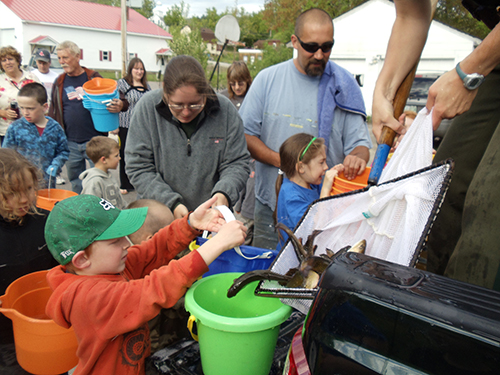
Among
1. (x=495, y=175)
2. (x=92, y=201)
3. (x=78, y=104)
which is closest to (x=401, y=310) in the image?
(x=495, y=175)

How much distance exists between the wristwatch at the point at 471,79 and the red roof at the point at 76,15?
145 feet

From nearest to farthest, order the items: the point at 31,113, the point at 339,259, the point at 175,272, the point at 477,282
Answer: the point at 339,259 → the point at 477,282 → the point at 175,272 → the point at 31,113

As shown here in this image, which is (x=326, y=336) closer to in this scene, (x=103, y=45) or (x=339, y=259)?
(x=339, y=259)

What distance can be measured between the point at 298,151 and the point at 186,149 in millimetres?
915

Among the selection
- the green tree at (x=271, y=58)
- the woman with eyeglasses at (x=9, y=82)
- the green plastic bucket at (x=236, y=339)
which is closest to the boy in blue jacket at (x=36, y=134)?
the woman with eyeglasses at (x=9, y=82)

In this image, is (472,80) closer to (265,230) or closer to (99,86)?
(265,230)

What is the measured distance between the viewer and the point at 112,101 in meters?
5.10

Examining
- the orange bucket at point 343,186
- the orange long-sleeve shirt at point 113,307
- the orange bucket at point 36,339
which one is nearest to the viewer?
the orange long-sleeve shirt at point 113,307

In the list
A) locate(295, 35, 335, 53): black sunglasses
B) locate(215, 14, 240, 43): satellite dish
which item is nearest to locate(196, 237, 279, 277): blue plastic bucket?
locate(295, 35, 335, 53): black sunglasses

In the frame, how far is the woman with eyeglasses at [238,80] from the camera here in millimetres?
6070

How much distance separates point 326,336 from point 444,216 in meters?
1.64

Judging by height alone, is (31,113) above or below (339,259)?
below

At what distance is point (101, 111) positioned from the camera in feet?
17.0

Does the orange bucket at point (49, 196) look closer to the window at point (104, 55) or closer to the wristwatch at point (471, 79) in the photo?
the wristwatch at point (471, 79)
